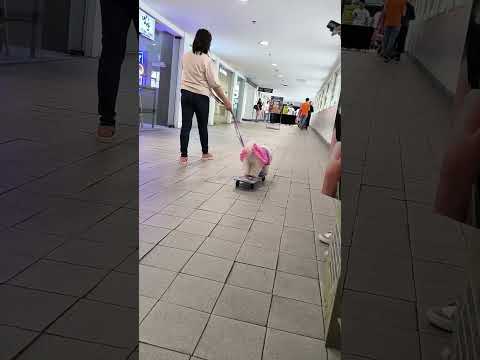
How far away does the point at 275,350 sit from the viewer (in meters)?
0.98

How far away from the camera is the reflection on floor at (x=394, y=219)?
141 millimetres

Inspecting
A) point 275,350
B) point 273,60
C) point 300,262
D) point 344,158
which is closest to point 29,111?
point 344,158

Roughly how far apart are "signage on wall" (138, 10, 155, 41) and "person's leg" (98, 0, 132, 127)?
58 mm

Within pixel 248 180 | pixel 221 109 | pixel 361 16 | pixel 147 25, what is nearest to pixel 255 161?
pixel 248 180

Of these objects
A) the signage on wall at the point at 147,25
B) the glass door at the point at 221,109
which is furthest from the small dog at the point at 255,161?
the signage on wall at the point at 147,25

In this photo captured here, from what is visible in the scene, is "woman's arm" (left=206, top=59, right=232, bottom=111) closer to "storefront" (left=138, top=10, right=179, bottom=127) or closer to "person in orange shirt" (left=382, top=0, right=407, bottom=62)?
"storefront" (left=138, top=10, right=179, bottom=127)

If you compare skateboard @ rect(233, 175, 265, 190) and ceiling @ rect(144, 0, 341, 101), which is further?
skateboard @ rect(233, 175, 265, 190)

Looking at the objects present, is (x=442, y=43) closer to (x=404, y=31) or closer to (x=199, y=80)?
(x=404, y=31)

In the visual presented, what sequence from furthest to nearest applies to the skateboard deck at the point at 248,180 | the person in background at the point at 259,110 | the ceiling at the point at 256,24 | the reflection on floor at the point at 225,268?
1. the skateboard deck at the point at 248,180
2. the person in background at the point at 259,110
3. the reflection on floor at the point at 225,268
4. the ceiling at the point at 256,24

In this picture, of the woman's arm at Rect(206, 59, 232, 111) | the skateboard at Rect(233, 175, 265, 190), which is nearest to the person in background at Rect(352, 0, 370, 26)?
the woman's arm at Rect(206, 59, 232, 111)

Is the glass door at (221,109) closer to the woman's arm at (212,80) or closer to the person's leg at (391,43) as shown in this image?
the woman's arm at (212,80)

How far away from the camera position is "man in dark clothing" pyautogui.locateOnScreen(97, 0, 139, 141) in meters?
0.21

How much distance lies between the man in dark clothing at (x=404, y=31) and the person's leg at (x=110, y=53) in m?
0.16

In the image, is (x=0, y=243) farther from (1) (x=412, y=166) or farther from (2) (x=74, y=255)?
(1) (x=412, y=166)
